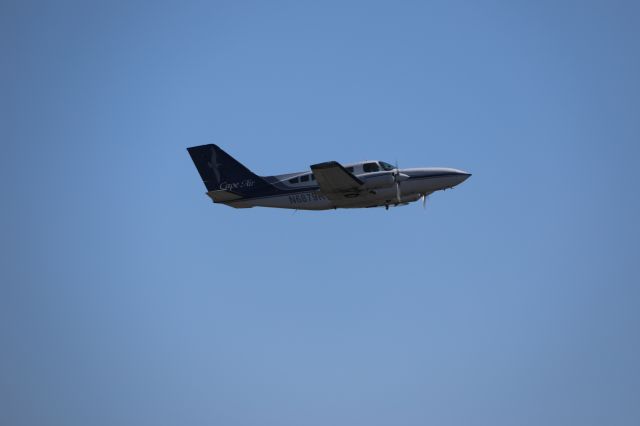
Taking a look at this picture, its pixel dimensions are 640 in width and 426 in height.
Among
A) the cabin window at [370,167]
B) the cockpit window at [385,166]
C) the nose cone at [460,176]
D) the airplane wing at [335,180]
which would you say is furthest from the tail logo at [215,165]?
the nose cone at [460,176]

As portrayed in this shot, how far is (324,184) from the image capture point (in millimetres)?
48625

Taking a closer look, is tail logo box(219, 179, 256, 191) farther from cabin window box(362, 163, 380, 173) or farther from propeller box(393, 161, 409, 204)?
propeller box(393, 161, 409, 204)

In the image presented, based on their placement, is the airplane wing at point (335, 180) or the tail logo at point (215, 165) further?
the tail logo at point (215, 165)

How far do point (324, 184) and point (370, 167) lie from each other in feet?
11.2

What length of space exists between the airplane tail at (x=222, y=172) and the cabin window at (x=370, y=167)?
23.9 feet

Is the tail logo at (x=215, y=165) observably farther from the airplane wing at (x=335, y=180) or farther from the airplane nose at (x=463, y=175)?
the airplane nose at (x=463, y=175)

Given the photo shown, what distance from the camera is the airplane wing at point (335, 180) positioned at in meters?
47.3

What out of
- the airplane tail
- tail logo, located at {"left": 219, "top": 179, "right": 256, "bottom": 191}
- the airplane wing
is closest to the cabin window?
the airplane wing

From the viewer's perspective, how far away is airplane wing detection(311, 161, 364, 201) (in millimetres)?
47281

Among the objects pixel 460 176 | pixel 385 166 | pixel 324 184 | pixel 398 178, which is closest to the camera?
pixel 324 184

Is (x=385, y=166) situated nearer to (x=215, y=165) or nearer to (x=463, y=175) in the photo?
(x=463, y=175)

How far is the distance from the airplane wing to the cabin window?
128cm

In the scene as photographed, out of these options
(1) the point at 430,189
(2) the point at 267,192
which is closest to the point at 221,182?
(2) the point at 267,192

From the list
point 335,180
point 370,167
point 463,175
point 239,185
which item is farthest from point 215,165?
point 463,175
